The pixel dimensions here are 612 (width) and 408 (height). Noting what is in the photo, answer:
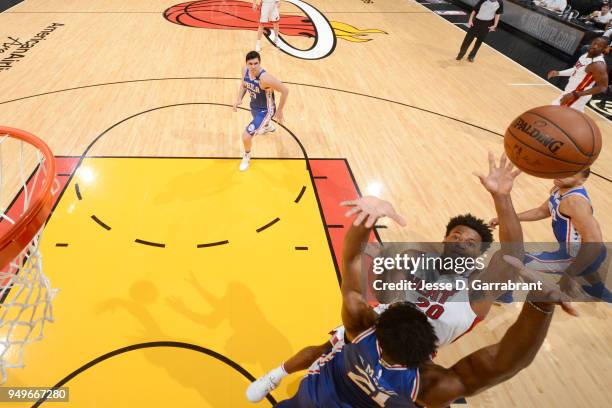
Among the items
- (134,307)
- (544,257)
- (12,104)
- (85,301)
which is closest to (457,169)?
(544,257)

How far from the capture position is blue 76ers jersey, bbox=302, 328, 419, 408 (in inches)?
65.9

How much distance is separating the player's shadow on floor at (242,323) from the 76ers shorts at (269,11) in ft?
24.1

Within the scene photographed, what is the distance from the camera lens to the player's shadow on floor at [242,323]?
3133mm

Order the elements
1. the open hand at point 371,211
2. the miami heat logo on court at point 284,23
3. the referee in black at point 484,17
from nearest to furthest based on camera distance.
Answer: the open hand at point 371,211, the referee in black at point 484,17, the miami heat logo on court at point 284,23

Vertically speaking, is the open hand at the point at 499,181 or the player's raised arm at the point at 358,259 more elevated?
the open hand at the point at 499,181

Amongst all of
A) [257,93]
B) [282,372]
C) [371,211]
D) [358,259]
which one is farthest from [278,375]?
[257,93]

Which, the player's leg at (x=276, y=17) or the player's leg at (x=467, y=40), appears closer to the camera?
the player's leg at (x=276, y=17)

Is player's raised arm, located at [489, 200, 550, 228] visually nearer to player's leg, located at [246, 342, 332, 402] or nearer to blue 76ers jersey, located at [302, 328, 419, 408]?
player's leg, located at [246, 342, 332, 402]

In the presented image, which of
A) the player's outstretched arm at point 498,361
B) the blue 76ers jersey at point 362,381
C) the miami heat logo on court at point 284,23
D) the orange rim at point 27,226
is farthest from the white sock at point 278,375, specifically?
the miami heat logo on court at point 284,23

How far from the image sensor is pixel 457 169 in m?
5.62

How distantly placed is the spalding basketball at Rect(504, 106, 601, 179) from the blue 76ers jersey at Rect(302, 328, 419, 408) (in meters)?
2.08

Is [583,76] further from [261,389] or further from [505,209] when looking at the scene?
[261,389]

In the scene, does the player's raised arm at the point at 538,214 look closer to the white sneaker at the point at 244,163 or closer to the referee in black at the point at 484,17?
the white sneaker at the point at 244,163

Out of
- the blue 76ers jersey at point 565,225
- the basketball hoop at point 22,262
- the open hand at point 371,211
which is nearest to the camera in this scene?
the open hand at point 371,211
